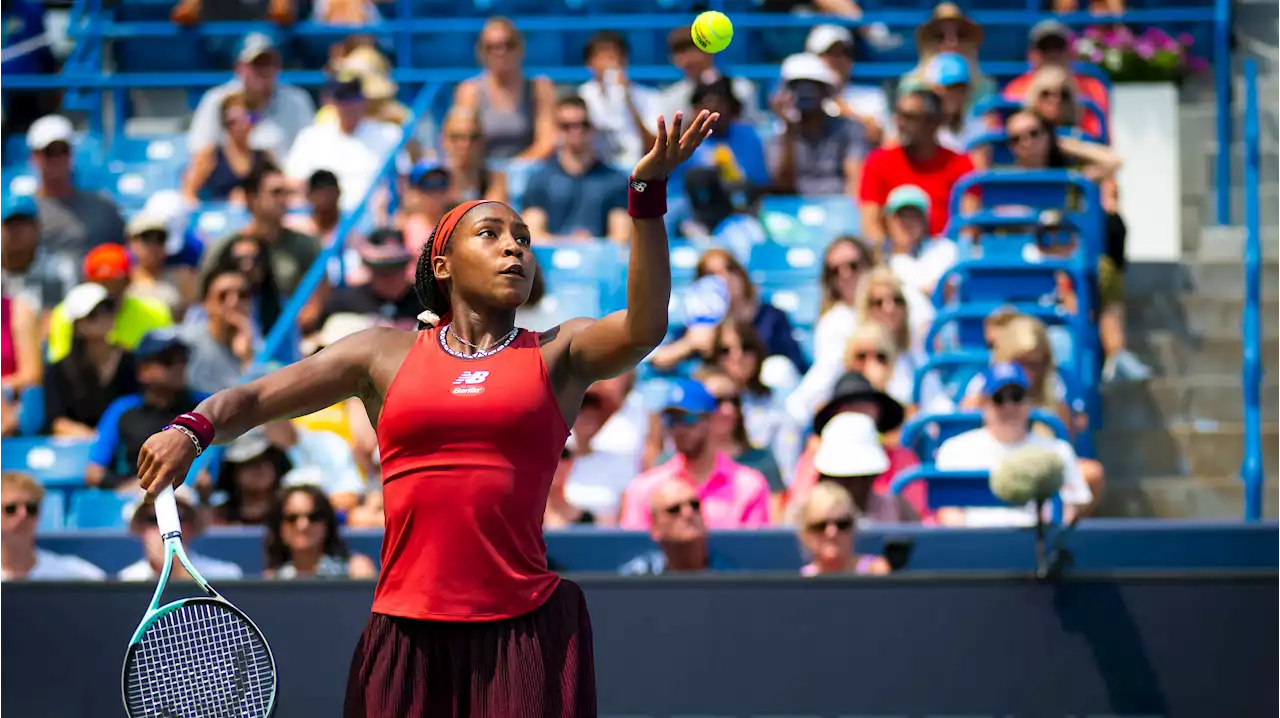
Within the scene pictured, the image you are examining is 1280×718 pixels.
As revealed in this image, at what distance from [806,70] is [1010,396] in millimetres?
Result: 3395

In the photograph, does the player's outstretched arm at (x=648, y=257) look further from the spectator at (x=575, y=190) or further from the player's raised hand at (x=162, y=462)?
the spectator at (x=575, y=190)

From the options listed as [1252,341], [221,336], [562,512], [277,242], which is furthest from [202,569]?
[1252,341]

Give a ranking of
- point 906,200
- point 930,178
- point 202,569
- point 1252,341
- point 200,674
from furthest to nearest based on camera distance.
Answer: point 930,178
point 906,200
point 1252,341
point 202,569
point 200,674

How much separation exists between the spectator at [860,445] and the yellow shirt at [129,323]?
11.1ft

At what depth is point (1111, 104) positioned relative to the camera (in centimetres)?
1130

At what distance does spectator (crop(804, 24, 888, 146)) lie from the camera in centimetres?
1083

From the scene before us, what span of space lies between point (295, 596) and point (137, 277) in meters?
4.34

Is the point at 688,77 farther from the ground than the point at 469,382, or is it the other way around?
the point at 688,77

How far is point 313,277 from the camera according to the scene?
9.72m

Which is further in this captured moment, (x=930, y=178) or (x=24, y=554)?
(x=930, y=178)

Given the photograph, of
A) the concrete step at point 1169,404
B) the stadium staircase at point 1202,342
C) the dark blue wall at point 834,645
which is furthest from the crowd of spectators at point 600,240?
the dark blue wall at point 834,645

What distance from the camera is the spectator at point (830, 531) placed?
6.75 meters

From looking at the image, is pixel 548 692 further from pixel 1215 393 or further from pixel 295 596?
pixel 1215 393

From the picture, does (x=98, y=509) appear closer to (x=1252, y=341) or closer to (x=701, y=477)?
(x=701, y=477)
